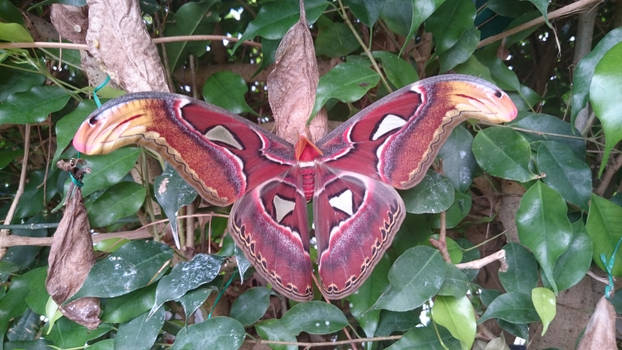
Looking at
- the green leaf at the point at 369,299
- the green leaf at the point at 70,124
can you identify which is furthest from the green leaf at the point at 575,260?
the green leaf at the point at 70,124

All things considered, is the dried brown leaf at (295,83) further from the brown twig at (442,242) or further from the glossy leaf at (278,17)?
the brown twig at (442,242)

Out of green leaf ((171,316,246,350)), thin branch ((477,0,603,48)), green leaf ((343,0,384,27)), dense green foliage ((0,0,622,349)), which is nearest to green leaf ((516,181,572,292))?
dense green foliage ((0,0,622,349))

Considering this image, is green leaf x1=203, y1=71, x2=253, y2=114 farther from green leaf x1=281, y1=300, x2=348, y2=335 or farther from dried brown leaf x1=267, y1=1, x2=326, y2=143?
green leaf x1=281, y1=300, x2=348, y2=335

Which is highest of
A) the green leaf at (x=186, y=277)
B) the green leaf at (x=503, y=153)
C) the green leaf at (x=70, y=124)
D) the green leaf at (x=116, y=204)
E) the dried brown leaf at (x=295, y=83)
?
the dried brown leaf at (x=295, y=83)

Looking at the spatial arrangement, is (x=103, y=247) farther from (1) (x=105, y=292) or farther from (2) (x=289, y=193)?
(2) (x=289, y=193)

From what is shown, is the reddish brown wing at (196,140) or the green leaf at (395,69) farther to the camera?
the green leaf at (395,69)
